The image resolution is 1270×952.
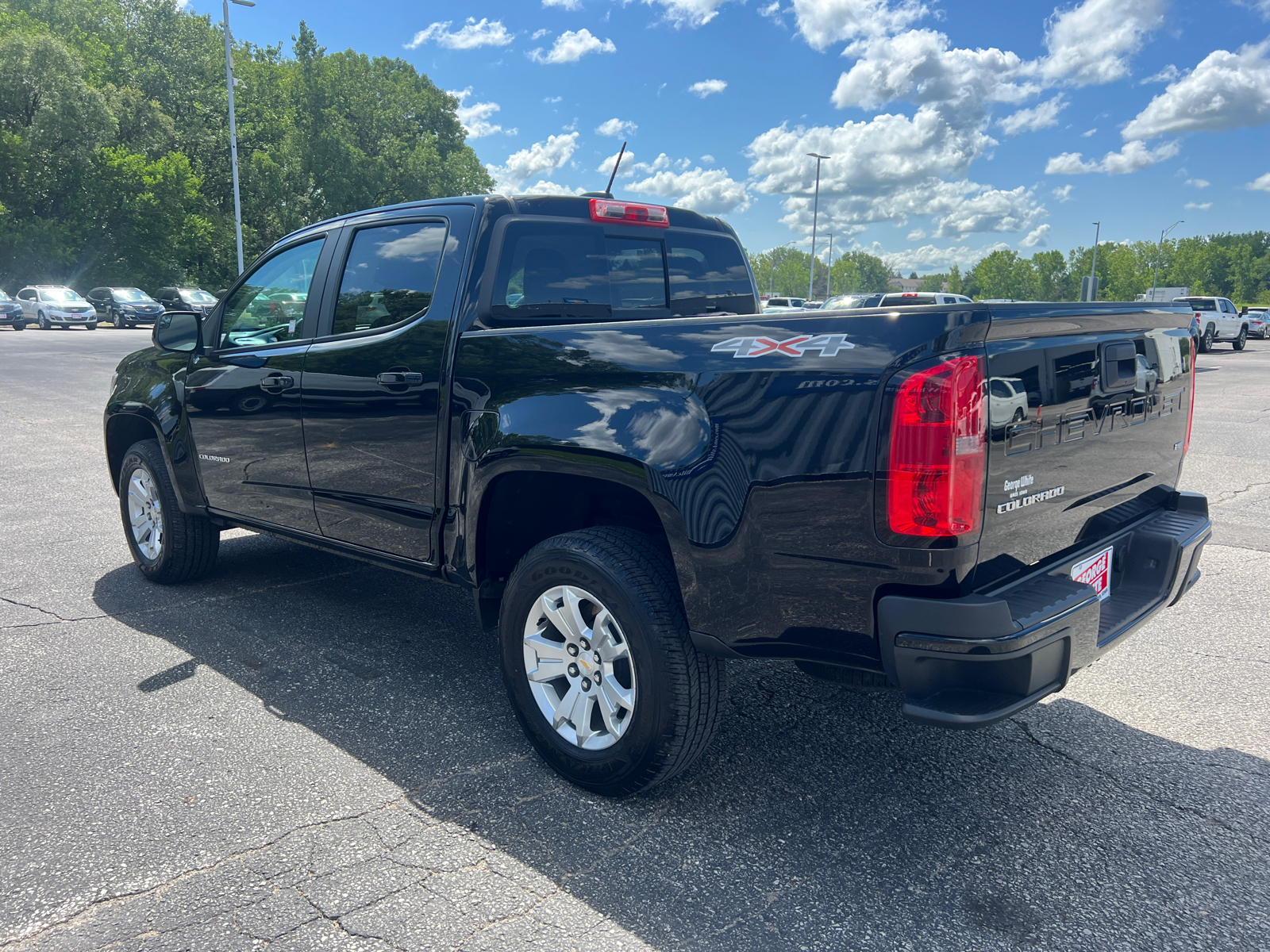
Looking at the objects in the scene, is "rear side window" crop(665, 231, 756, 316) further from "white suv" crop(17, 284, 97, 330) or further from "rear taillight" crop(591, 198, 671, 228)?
"white suv" crop(17, 284, 97, 330)

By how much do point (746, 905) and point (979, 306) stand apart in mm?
1633

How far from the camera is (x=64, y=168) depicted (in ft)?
147

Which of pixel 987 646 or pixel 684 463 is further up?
pixel 684 463

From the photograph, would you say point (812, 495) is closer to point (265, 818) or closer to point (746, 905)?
point (746, 905)

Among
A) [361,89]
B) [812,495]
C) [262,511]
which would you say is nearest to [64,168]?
[361,89]

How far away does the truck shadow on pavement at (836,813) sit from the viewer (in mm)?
2387

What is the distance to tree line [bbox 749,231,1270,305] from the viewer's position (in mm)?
117938

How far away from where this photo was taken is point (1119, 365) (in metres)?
2.83

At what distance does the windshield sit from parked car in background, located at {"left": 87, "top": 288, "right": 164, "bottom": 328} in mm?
1957

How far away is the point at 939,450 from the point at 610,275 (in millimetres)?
2024

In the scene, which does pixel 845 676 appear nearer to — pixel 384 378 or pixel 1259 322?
pixel 384 378

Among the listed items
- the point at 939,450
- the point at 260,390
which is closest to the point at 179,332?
the point at 260,390

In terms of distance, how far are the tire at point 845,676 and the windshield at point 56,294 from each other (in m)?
40.8

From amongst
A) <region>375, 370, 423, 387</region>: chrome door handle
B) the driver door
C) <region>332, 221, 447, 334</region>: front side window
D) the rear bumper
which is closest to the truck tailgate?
the rear bumper
